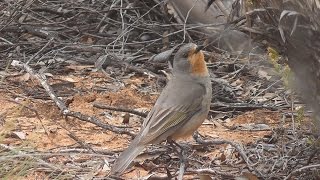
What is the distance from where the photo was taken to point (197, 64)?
19.9 ft

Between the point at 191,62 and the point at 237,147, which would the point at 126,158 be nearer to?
the point at 237,147

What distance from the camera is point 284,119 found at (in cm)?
710

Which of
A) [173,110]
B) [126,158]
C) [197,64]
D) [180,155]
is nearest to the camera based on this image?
[126,158]

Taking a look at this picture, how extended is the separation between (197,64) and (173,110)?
1.81 ft

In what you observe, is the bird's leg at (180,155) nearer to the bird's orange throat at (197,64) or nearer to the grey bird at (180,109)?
the grey bird at (180,109)

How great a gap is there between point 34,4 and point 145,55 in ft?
6.13

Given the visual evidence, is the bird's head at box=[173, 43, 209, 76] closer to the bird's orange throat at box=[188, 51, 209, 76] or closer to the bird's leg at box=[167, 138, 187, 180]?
the bird's orange throat at box=[188, 51, 209, 76]

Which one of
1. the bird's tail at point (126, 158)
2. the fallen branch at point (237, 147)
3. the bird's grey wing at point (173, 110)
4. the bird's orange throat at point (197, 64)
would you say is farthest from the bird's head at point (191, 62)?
the bird's tail at point (126, 158)

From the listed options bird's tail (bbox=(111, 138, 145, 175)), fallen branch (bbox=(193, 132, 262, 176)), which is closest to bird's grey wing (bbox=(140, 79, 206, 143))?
bird's tail (bbox=(111, 138, 145, 175))

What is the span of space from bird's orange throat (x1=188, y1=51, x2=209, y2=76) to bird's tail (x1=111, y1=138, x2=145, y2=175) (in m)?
0.89

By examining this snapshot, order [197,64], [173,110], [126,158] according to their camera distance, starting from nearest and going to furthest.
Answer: [126,158], [173,110], [197,64]

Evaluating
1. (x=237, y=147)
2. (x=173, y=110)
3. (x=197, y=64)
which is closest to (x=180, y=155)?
(x=173, y=110)

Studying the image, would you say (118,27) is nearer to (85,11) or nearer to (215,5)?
(85,11)

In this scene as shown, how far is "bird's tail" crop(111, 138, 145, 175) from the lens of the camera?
203 inches
